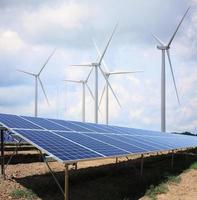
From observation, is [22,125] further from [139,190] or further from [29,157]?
[29,157]

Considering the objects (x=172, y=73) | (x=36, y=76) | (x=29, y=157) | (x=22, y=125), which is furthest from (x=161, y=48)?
(x=22, y=125)

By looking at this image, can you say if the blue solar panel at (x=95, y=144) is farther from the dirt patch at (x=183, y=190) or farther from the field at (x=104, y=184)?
the dirt patch at (x=183, y=190)

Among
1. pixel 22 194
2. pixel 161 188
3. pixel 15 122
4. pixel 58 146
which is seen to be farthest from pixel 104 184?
A: pixel 15 122

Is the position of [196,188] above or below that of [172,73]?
below

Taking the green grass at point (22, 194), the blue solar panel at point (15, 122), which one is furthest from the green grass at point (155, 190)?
the blue solar panel at point (15, 122)

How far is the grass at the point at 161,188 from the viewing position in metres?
20.6

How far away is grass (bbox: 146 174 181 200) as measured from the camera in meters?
20.6

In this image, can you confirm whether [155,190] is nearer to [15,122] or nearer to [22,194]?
[22,194]

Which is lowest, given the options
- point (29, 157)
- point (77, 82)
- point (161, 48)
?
point (29, 157)

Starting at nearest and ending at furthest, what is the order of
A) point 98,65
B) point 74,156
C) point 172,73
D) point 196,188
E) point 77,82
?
point 74,156
point 196,188
point 172,73
point 98,65
point 77,82

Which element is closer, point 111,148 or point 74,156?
point 74,156

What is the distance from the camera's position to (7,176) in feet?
68.5

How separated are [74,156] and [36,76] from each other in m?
52.4

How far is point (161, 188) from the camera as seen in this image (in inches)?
874
